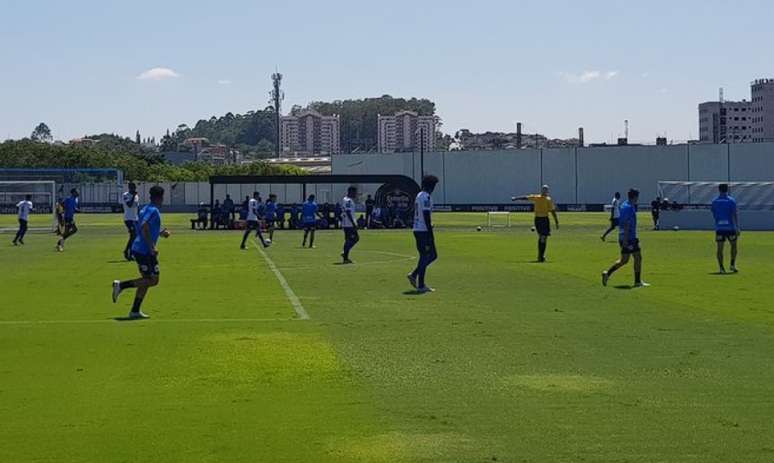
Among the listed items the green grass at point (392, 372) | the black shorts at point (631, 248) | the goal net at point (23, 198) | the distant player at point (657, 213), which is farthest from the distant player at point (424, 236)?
the goal net at point (23, 198)

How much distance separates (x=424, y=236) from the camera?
21.5 metres

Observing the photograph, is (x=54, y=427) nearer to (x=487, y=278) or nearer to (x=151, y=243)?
(x=151, y=243)

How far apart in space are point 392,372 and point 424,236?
9.84 metres

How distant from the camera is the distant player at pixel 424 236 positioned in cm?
2133

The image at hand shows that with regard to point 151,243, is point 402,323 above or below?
below

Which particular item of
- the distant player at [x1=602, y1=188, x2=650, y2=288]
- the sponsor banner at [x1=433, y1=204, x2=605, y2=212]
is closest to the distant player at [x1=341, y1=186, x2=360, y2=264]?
the distant player at [x1=602, y1=188, x2=650, y2=288]

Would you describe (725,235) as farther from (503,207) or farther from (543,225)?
(503,207)

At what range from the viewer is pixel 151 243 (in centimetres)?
1677

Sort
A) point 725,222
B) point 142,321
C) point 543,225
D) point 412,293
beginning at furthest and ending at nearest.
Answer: point 543,225
point 725,222
point 412,293
point 142,321

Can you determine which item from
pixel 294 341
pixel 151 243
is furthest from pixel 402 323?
pixel 151 243

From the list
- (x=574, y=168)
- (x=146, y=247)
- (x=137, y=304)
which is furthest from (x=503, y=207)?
(x=146, y=247)

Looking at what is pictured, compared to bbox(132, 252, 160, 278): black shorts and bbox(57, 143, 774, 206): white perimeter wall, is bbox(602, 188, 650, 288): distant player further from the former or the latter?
bbox(57, 143, 774, 206): white perimeter wall

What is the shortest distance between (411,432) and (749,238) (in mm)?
41062

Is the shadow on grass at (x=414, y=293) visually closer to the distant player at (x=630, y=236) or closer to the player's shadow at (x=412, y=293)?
the player's shadow at (x=412, y=293)
